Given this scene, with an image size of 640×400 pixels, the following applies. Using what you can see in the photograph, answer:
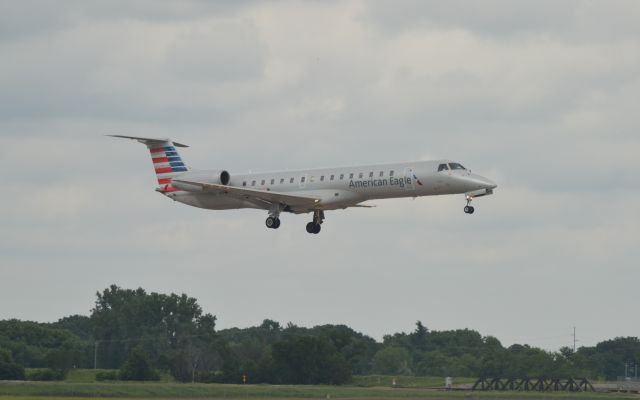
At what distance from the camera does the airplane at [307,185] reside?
70062 mm

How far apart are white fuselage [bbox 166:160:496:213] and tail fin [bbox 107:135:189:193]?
2.10 meters

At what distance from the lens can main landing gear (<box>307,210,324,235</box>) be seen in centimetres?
7631

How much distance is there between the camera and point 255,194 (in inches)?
2926

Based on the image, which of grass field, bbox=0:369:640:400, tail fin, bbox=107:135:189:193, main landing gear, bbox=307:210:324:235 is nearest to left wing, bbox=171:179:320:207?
main landing gear, bbox=307:210:324:235

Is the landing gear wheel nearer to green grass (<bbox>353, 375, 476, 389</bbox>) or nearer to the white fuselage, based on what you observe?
the white fuselage


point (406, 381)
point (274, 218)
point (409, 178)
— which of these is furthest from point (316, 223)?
point (406, 381)

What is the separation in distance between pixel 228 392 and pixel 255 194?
9.62 meters

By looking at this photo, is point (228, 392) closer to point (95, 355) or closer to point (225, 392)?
point (225, 392)

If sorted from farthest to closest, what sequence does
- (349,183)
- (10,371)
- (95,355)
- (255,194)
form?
(95,355) → (10,371) → (255,194) → (349,183)

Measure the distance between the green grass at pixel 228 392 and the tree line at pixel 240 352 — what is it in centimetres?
698

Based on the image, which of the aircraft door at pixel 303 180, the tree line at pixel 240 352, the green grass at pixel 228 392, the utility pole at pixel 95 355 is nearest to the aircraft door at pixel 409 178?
the aircraft door at pixel 303 180

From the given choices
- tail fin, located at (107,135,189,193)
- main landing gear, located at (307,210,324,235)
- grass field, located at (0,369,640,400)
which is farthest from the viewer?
tail fin, located at (107,135,189,193)

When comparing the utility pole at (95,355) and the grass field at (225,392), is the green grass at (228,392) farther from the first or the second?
the utility pole at (95,355)

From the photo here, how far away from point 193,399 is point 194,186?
11905 millimetres
